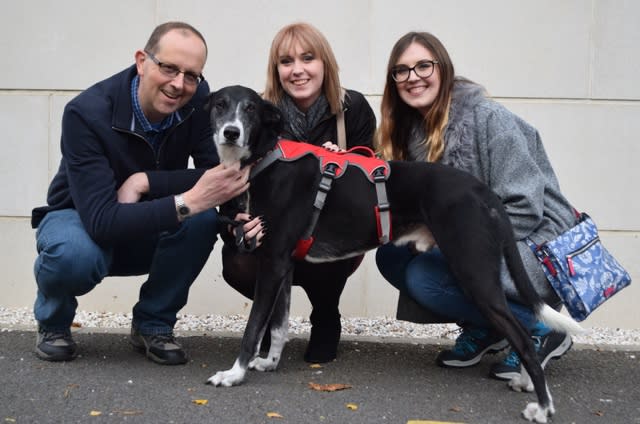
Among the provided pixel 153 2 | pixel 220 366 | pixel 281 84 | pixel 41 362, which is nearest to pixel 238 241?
pixel 220 366

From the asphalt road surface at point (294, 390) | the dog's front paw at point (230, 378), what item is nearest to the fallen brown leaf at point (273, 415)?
the asphalt road surface at point (294, 390)

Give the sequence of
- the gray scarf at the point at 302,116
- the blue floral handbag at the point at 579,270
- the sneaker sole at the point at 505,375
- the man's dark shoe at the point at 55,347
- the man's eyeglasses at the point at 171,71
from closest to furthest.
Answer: the blue floral handbag at the point at 579,270
the man's eyeglasses at the point at 171,71
the sneaker sole at the point at 505,375
the man's dark shoe at the point at 55,347
the gray scarf at the point at 302,116

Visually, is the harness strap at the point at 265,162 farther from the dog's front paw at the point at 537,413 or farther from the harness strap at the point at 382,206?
the dog's front paw at the point at 537,413

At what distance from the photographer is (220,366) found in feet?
11.5

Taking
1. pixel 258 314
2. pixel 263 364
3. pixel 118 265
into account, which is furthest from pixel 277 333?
pixel 118 265

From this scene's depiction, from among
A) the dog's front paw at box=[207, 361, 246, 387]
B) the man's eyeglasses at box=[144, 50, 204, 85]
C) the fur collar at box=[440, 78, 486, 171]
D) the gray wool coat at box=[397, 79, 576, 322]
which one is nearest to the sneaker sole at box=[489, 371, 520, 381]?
the gray wool coat at box=[397, 79, 576, 322]

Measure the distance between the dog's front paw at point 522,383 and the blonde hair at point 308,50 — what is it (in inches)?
64.9

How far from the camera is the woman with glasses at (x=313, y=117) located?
3568 millimetres

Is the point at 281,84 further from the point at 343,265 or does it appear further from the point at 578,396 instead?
the point at 578,396

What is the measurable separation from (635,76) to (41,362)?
430 cm

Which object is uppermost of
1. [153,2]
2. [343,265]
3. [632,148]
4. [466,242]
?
[153,2]

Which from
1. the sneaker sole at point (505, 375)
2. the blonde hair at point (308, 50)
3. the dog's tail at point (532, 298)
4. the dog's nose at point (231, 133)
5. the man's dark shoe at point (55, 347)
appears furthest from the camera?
the blonde hair at point (308, 50)

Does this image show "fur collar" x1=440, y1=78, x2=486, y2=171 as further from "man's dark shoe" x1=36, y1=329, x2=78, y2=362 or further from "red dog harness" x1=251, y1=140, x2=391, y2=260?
"man's dark shoe" x1=36, y1=329, x2=78, y2=362

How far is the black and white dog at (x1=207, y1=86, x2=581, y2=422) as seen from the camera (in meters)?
2.92
